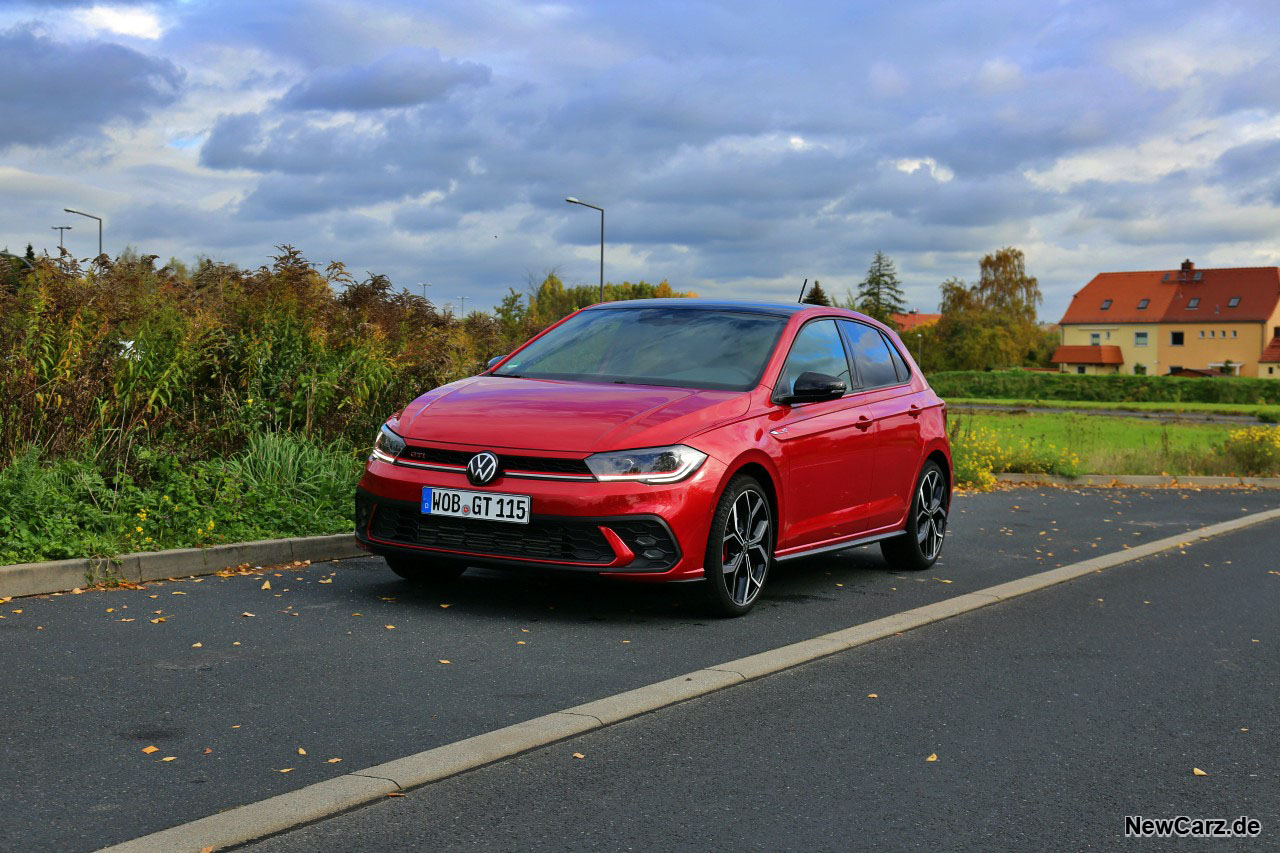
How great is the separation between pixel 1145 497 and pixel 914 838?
15321 millimetres

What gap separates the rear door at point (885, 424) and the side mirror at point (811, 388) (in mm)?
940

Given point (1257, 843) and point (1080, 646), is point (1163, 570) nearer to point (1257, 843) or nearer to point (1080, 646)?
point (1080, 646)

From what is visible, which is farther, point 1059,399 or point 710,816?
point 1059,399

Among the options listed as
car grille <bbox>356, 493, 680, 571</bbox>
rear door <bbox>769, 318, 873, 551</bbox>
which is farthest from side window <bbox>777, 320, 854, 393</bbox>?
car grille <bbox>356, 493, 680, 571</bbox>

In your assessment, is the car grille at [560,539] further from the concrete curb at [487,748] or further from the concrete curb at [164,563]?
the concrete curb at [164,563]

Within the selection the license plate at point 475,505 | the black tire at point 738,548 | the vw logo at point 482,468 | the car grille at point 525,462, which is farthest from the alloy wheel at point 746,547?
the vw logo at point 482,468

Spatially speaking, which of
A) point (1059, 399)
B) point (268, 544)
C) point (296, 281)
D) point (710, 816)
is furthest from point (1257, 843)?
point (1059, 399)

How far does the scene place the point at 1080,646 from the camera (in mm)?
7027

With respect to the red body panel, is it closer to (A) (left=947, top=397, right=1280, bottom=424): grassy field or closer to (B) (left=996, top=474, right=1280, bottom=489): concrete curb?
(B) (left=996, top=474, right=1280, bottom=489): concrete curb

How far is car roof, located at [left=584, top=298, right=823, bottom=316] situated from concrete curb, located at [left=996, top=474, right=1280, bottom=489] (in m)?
11.5

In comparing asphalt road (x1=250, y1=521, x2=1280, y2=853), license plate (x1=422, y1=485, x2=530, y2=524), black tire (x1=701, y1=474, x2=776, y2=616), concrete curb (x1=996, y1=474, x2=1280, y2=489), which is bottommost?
concrete curb (x1=996, y1=474, x2=1280, y2=489)

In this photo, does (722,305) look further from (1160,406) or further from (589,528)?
(1160,406)

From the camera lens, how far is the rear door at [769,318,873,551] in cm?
772

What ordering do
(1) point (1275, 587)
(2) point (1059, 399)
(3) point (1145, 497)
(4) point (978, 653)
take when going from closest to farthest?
1. (4) point (978, 653)
2. (1) point (1275, 587)
3. (3) point (1145, 497)
4. (2) point (1059, 399)
